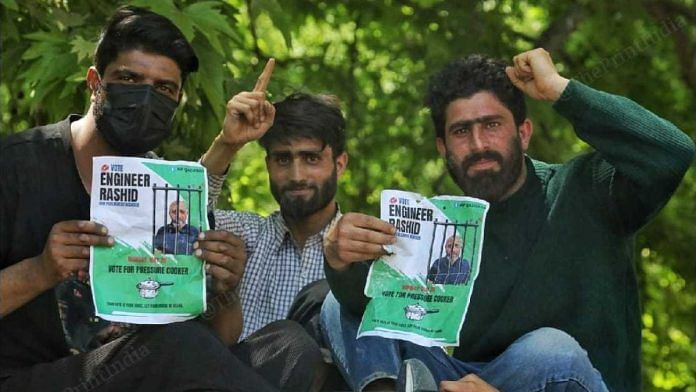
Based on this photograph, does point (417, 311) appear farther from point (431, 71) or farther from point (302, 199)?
point (431, 71)

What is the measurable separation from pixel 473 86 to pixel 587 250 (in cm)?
65

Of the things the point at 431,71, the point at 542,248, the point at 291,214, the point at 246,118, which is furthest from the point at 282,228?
the point at 431,71

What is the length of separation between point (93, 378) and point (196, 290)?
0.34 meters

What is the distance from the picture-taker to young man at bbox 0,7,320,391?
3271 mm

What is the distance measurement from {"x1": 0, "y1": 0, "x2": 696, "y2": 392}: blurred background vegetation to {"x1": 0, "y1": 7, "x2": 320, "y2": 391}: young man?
1.11 meters

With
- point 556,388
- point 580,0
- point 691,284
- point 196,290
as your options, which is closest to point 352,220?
point 196,290

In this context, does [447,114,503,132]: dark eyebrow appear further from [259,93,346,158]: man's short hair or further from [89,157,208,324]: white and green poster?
[89,157,208,324]: white and green poster

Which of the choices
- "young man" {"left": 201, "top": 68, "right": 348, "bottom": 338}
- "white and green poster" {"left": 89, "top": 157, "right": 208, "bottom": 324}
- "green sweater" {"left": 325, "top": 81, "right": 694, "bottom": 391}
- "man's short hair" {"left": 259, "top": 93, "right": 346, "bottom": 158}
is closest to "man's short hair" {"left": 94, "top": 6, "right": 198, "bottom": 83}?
"young man" {"left": 201, "top": 68, "right": 348, "bottom": 338}

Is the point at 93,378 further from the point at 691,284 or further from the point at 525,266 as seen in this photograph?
the point at 691,284

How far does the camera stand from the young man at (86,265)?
3271mm

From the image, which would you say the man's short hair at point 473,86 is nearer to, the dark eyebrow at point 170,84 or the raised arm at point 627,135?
the raised arm at point 627,135

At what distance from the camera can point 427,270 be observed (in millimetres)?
3348

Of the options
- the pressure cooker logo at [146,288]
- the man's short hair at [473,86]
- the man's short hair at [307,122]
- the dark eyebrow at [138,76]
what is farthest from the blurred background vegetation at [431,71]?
the pressure cooker logo at [146,288]

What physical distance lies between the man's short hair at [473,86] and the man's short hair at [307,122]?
589mm
